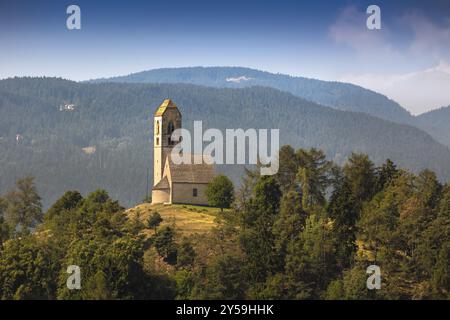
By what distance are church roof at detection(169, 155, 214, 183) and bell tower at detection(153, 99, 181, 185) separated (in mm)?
2569

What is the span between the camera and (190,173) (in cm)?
9788

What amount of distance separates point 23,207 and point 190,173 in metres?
20.0

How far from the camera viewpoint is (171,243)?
83875 millimetres

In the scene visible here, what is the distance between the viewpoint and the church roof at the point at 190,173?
3834 inches

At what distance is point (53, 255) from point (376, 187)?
2863cm

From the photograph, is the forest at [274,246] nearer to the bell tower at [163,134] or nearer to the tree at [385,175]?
the tree at [385,175]

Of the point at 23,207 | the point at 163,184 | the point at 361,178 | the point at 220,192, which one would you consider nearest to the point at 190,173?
the point at 163,184

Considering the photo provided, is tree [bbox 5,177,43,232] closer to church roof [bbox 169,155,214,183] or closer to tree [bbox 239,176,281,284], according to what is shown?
church roof [bbox 169,155,214,183]

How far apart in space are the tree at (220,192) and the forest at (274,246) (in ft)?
16.3

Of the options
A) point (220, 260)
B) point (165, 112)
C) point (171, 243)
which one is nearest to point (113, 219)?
point (171, 243)

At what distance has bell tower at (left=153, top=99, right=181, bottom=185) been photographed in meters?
101

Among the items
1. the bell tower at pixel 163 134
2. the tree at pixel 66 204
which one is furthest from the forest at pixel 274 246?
the bell tower at pixel 163 134

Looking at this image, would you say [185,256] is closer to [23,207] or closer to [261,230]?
[261,230]
